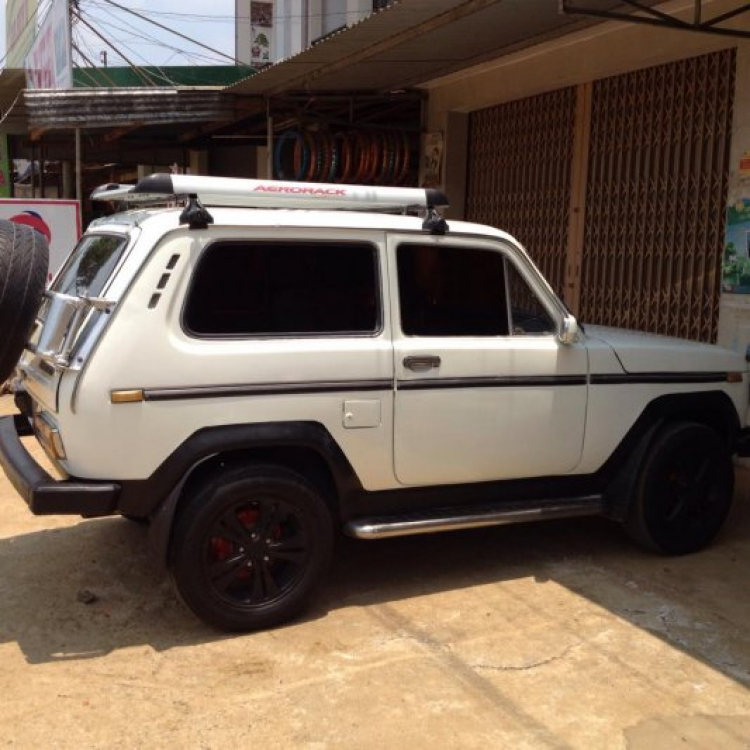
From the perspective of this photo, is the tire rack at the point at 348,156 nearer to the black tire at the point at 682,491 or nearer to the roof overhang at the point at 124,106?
the roof overhang at the point at 124,106

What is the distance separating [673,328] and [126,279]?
5335 millimetres

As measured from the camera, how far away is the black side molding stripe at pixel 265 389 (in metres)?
3.63

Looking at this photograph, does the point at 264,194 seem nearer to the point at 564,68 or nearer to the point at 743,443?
the point at 743,443

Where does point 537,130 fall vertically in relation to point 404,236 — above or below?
above

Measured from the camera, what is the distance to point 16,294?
4.29 meters

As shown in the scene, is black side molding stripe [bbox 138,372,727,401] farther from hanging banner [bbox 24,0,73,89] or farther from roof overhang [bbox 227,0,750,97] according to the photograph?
hanging banner [bbox 24,0,73,89]

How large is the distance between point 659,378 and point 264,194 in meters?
2.32

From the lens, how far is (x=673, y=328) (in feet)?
24.8

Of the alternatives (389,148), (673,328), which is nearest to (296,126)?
(389,148)

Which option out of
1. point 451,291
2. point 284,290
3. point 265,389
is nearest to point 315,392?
point 265,389

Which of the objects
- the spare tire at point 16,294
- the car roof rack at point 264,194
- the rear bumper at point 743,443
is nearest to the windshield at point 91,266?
the spare tire at point 16,294

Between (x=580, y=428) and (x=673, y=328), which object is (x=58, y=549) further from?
(x=673, y=328)

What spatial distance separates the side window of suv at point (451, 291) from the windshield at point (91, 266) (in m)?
1.33

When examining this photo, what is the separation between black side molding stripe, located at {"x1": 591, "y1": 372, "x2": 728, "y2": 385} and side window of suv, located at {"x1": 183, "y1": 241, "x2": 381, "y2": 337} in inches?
51.2
